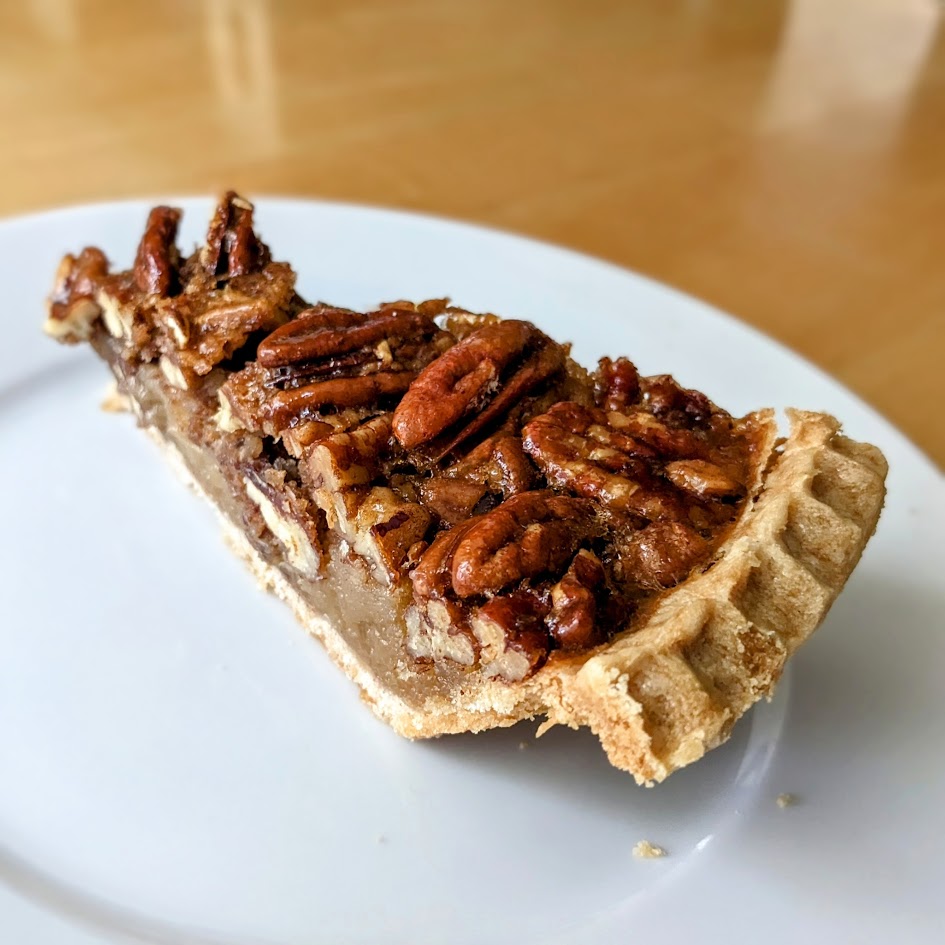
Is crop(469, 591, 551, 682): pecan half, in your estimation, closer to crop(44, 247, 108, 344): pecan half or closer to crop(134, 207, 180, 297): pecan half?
crop(134, 207, 180, 297): pecan half

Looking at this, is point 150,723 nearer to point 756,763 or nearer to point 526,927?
point 526,927

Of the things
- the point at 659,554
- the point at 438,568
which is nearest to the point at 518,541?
the point at 438,568

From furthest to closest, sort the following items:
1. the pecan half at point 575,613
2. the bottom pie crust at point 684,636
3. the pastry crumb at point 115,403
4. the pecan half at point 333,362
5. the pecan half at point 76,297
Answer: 1. the pastry crumb at point 115,403
2. the pecan half at point 76,297
3. the pecan half at point 333,362
4. the pecan half at point 575,613
5. the bottom pie crust at point 684,636

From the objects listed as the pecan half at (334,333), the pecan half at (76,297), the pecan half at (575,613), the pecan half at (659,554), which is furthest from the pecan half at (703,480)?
the pecan half at (76,297)

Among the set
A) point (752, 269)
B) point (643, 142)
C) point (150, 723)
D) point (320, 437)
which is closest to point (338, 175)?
point (643, 142)

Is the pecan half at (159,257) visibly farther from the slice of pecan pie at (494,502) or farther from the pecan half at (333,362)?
the pecan half at (333,362)
